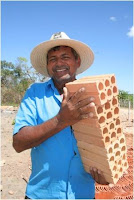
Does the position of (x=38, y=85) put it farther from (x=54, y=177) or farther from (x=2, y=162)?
(x=2, y=162)

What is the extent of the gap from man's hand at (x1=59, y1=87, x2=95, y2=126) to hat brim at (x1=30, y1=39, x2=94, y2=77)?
2.28 feet

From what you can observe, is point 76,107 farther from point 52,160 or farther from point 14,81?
point 14,81

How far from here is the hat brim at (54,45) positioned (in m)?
2.26

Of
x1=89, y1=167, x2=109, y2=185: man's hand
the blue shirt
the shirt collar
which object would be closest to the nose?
the shirt collar

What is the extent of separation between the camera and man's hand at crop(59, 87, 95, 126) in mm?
1648

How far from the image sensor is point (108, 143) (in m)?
1.85

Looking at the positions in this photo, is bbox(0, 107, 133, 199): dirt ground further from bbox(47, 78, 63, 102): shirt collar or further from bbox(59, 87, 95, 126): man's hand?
bbox(59, 87, 95, 126): man's hand

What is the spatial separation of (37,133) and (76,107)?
35 cm

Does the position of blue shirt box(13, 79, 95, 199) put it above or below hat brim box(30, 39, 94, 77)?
below

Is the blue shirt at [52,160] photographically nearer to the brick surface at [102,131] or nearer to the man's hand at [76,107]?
the brick surface at [102,131]

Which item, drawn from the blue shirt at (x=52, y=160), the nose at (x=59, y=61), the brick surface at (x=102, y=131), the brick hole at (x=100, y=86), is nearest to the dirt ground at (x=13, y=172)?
the blue shirt at (x=52, y=160)

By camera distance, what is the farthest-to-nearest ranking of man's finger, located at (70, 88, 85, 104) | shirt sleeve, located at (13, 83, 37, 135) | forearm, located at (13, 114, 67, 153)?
shirt sleeve, located at (13, 83, 37, 135) → forearm, located at (13, 114, 67, 153) → man's finger, located at (70, 88, 85, 104)

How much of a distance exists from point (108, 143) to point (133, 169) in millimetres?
3806

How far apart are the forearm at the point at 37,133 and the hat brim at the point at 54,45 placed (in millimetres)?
801
